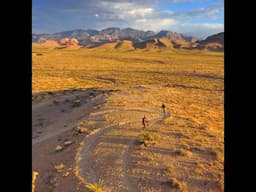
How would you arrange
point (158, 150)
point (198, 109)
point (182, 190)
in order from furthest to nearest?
point (198, 109) → point (158, 150) → point (182, 190)

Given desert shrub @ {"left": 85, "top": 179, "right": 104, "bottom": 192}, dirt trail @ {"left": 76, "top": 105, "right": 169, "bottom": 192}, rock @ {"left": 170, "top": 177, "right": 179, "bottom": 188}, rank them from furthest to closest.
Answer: dirt trail @ {"left": 76, "top": 105, "right": 169, "bottom": 192}
rock @ {"left": 170, "top": 177, "right": 179, "bottom": 188}
desert shrub @ {"left": 85, "top": 179, "right": 104, "bottom": 192}

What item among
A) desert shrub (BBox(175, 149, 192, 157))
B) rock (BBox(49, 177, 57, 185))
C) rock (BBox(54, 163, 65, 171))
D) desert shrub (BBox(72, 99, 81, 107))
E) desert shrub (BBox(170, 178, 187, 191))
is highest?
desert shrub (BBox(72, 99, 81, 107))

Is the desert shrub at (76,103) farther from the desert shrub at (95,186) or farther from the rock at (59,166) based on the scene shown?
the desert shrub at (95,186)

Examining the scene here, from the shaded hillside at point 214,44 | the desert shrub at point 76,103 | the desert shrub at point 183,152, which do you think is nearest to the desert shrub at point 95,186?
the desert shrub at point 183,152

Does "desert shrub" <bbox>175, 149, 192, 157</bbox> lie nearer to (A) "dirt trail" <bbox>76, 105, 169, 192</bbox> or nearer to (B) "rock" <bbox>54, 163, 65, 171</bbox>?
(A) "dirt trail" <bbox>76, 105, 169, 192</bbox>

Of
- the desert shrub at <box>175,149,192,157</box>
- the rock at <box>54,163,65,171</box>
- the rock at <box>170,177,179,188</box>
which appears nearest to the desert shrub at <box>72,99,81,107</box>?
the rock at <box>54,163,65,171</box>

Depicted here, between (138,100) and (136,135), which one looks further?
(138,100)

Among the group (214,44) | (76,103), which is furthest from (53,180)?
(214,44)

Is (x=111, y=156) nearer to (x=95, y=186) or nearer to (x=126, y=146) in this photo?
(x=126, y=146)
